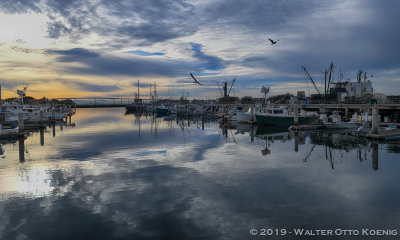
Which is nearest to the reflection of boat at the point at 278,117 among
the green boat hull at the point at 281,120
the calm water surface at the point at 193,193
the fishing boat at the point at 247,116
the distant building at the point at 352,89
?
the green boat hull at the point at 281,120

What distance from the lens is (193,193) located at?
45.8 feet

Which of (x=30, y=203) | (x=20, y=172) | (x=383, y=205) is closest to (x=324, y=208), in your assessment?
(x=383, y=205)

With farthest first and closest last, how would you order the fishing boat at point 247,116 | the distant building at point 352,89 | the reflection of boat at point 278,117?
the distant building at point 352,89
the fishing boat at point 247,116
the reflection of boat at point 278,117

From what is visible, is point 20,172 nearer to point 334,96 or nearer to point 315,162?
point 315,162

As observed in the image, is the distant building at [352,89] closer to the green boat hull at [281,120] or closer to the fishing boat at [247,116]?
the green boat hull at [281,120]

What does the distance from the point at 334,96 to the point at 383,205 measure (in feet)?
236

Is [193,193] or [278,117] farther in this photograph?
[278,117]

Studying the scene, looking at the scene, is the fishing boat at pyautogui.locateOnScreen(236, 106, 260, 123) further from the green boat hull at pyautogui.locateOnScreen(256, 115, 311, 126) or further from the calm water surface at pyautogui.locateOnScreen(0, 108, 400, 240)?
the calm water surface at pyautogui.locateOnScreen(0, 108, 400, 240)

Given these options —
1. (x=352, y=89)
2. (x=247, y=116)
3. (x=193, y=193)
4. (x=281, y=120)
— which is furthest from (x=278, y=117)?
(x=193, y=193)

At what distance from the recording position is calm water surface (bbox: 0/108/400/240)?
1028 centimetres

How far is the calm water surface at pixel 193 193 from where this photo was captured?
10.3m

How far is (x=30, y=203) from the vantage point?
12625 millimetres

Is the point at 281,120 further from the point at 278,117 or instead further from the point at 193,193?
the point at 193,193

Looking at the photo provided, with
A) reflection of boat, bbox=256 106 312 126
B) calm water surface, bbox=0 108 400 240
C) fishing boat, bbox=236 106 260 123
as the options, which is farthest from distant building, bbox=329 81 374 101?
calm water surface, bbox=0 108 400 240
